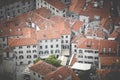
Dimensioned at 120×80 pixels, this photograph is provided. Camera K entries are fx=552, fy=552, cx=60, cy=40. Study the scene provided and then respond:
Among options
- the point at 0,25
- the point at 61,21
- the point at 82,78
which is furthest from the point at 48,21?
the point at 82,78

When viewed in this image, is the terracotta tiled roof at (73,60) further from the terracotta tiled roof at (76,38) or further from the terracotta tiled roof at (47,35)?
the terracotta tiled roof at (47,35)

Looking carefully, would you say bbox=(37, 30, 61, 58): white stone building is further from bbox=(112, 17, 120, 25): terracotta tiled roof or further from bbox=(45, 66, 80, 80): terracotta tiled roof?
bbox=(112, 17, 120, 25): terracotta tiled roof

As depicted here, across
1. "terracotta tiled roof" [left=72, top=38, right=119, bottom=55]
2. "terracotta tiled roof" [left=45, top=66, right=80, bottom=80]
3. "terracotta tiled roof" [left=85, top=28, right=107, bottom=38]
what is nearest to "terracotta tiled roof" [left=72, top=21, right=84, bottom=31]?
"terracotta tiled roof" [left=85, top=28, right=107, bottom=38]

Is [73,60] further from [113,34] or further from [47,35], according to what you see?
[113,34]

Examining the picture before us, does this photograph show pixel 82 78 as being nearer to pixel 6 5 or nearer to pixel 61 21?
pixel 61 21

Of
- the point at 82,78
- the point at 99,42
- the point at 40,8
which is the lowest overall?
the point at 82,78

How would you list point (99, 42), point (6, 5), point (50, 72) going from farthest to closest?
point (6, 5) < point (99, 42) < point (50, 72)
